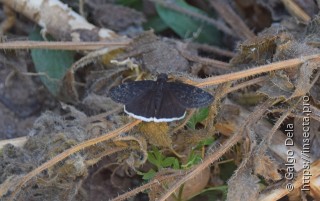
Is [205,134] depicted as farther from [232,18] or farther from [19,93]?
[19,93]

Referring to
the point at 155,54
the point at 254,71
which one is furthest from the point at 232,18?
the point at 254,71

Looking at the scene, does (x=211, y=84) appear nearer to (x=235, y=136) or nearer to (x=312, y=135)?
(x=235, y=136)

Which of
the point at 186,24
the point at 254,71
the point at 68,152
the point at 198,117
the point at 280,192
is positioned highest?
the point at 186,24

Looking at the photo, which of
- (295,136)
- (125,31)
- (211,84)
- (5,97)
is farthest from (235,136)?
(5,97)

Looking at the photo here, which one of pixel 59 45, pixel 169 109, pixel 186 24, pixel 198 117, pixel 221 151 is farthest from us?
pixel 186 24

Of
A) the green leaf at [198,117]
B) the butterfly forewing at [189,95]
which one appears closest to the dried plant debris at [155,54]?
the green leaf at [198,117]

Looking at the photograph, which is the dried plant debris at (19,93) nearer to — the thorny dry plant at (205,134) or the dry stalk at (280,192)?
the thorny dry plant at (205,134)
